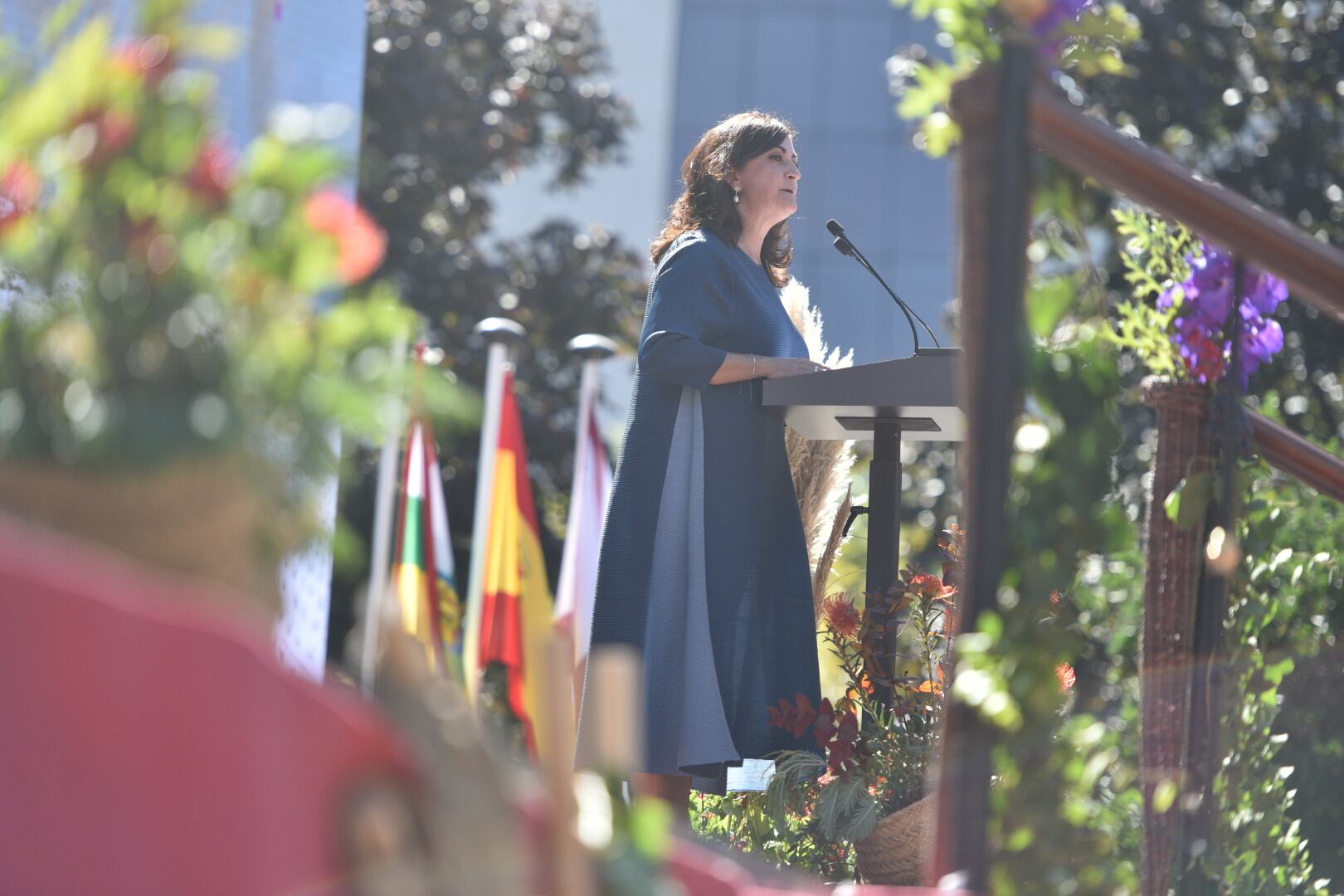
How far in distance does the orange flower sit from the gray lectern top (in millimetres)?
2161

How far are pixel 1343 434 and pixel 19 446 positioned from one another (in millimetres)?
8749

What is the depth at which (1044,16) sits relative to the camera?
1.65m

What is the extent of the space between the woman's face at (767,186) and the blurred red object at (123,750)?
2946mm

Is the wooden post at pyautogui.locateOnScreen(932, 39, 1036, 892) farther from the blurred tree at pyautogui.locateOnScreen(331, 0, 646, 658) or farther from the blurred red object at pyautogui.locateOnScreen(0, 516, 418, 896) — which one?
the blurred tree at pyautogui.locateOnScreen(331, 0, 646, 658)

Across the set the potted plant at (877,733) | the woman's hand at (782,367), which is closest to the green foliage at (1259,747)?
the potted plant at (877,733)

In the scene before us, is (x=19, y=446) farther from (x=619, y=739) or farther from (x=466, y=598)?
(x=466, y=598)

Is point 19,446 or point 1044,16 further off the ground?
point 1044,16

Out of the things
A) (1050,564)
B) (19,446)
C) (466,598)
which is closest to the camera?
(19,446)

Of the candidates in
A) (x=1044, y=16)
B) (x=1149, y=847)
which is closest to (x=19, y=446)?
(x=1044, y=16)

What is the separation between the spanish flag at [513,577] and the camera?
855cm

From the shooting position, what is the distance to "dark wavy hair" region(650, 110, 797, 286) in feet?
12.6

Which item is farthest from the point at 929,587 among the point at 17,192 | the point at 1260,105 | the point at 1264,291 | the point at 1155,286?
the point at 1260,105

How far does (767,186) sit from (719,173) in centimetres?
13

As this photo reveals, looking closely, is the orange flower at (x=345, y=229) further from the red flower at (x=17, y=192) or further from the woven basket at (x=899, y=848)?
the woven basket at (x=899, y=848)
